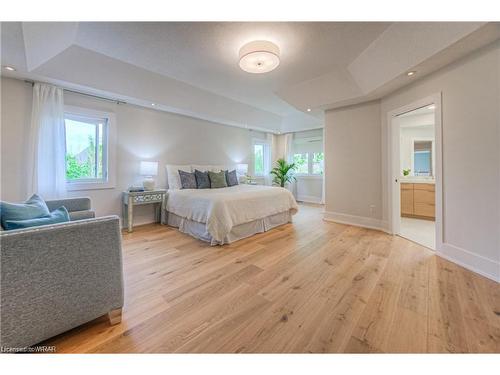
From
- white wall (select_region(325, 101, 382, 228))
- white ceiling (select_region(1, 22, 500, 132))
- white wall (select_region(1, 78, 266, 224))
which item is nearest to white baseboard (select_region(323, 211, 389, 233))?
white wall (select_region(325, 101, 382, 228))

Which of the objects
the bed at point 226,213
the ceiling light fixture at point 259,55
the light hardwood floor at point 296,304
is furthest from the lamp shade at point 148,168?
the ceiling light fixture at point 259,55

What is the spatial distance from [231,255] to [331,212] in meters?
2.57

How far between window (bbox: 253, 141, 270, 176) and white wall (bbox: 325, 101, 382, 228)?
2.64 metres

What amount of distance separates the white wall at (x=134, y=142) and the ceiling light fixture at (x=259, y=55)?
2.49 metres

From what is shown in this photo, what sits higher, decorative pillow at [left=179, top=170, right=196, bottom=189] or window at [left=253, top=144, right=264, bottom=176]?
window at [left=253, top=144, right=264, bottom=176]

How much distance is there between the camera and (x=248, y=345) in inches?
47.1

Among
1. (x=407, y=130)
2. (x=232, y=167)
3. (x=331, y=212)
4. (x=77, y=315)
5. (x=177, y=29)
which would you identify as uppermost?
(x=177, y=29)

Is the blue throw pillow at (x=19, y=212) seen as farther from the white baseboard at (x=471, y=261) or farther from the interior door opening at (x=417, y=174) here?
the interior door opening at (x=417, y=174)

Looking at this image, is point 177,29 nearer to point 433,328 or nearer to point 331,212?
point 433,328

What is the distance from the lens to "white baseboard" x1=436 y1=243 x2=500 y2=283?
6.28 ft

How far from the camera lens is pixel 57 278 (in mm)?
1146

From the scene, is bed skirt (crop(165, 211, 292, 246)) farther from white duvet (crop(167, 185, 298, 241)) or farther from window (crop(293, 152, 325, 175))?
window (crop(293, 152, 325, 175))

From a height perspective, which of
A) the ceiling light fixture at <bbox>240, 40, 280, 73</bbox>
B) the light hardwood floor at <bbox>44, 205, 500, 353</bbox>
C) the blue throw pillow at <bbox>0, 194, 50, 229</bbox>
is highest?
the ceiling light fixture at <bbox>240, 40, 280, 73</bbox>

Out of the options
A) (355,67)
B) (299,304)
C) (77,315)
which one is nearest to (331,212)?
(355,67)
